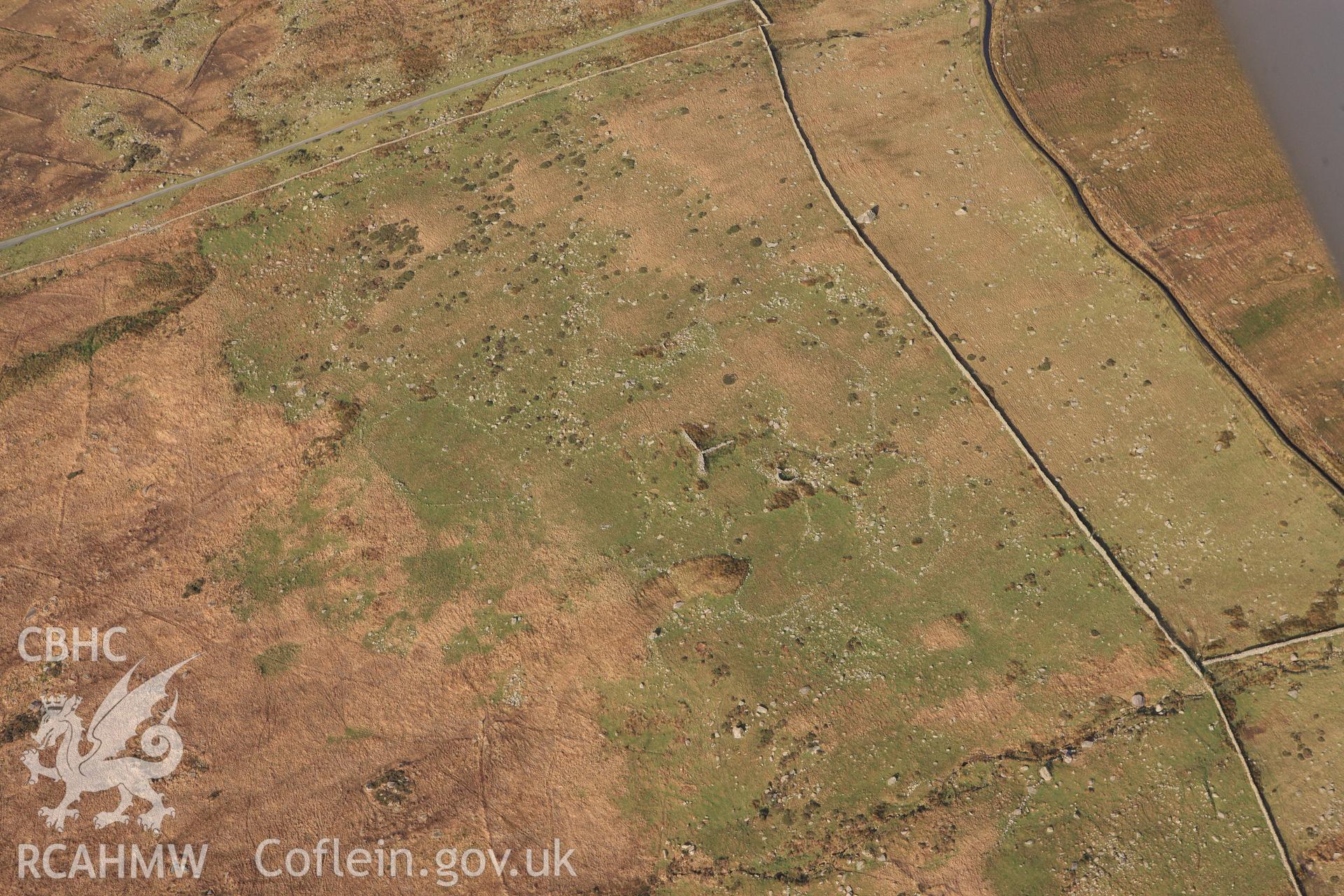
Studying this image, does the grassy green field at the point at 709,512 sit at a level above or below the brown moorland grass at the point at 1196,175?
below

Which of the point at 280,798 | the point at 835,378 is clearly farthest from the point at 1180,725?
the point at 280,798

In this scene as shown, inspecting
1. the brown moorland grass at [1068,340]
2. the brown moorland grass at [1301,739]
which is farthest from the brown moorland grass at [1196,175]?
Result: the brown moorland grass at [1301,739]

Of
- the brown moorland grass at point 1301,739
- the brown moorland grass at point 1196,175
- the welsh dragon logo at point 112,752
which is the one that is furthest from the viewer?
the brown moorland grass at point 1196,175

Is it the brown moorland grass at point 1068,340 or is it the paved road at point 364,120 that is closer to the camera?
the brown moorland grass at point 1068,340

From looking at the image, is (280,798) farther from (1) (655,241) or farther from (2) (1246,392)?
(2) (1246,392)

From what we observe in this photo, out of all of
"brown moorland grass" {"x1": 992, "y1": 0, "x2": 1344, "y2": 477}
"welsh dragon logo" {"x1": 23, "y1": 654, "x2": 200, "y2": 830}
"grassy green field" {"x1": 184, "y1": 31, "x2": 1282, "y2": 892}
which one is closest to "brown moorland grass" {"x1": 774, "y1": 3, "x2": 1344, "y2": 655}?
"brown moorland grass" {"x1": 992, "y1": 0, "x2": 1344, "y2": 477}

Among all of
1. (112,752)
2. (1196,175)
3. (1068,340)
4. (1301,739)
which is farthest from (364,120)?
(1301,739)

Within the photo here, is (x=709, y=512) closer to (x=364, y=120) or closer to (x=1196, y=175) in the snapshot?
(x=1196, y=175)

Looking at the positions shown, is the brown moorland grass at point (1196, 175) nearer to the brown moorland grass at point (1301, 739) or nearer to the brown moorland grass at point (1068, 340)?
the brown moorland grass at point (1068, 340)
